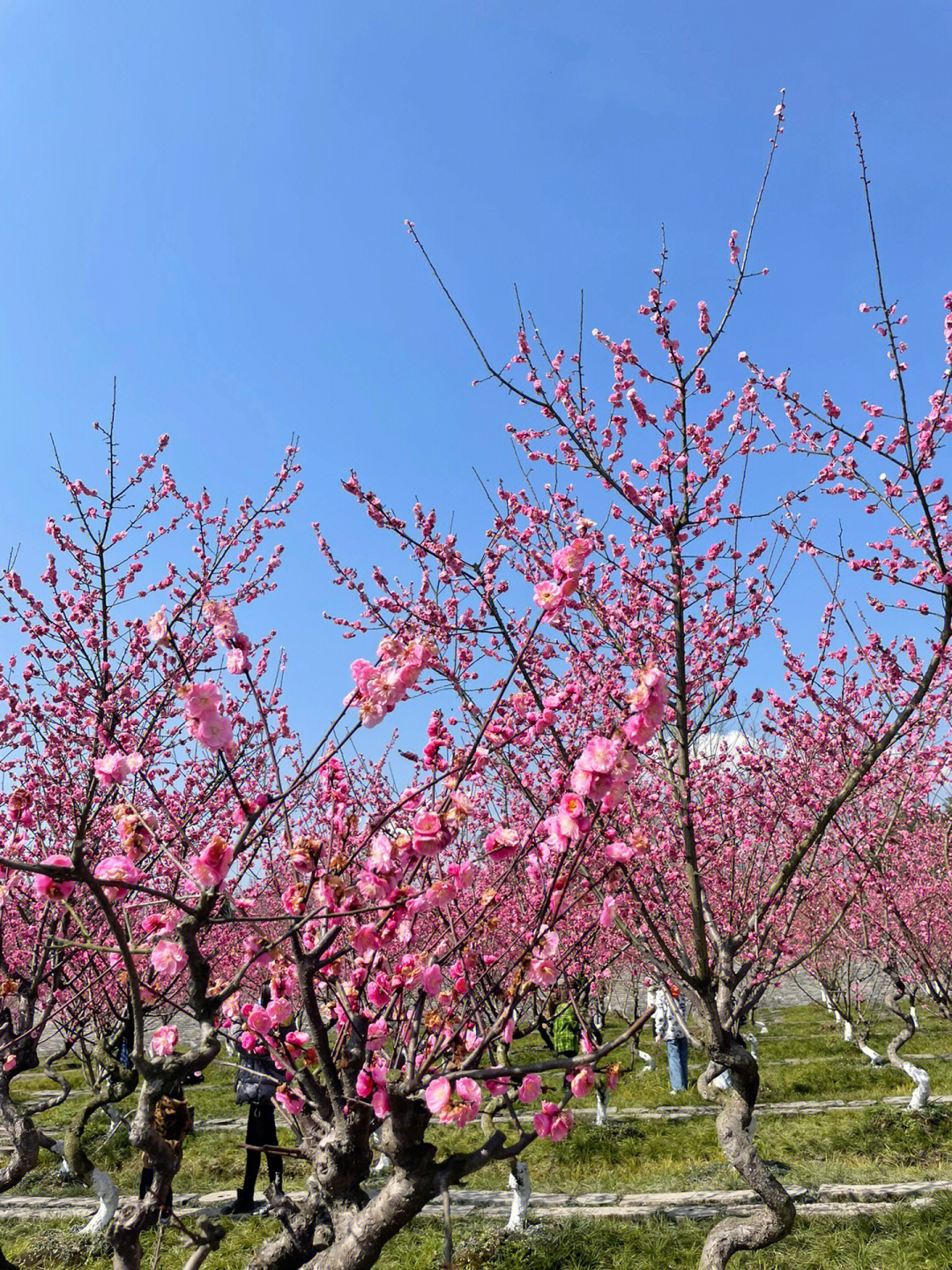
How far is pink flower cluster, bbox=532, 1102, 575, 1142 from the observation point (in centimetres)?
335

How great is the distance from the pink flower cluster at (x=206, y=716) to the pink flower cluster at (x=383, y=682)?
476 millimetres

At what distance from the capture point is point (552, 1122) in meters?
3.40

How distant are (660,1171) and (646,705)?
29.7 feet

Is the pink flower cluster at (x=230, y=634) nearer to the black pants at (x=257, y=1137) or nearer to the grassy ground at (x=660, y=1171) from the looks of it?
the grassy ground at (x=660, y=1171)

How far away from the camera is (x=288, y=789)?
2883mm

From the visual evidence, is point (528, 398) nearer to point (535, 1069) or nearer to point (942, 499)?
point (942, 499)

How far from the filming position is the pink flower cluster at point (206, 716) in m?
2.62

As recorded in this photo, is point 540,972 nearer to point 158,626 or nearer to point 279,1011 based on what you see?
point 279,1011

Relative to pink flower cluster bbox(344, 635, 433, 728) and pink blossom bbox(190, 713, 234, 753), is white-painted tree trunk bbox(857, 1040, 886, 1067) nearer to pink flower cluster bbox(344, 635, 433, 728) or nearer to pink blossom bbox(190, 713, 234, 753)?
pink flower cluster bbox(344, 635, 433, 728)

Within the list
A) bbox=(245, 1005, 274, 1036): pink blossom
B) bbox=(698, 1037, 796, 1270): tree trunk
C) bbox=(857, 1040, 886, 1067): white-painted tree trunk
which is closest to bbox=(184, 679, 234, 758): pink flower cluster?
bbox=(245, 1005, 274, 1036): pink blossom

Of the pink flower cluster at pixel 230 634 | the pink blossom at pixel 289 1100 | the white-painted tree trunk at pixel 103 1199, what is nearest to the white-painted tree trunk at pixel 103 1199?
the white-painted tree trunk at pixel 103 1199

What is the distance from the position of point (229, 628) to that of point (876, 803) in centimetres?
1071

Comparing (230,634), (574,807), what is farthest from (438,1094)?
(230,634)

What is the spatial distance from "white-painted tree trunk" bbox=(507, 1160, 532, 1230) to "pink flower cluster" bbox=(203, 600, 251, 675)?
6.31 m
